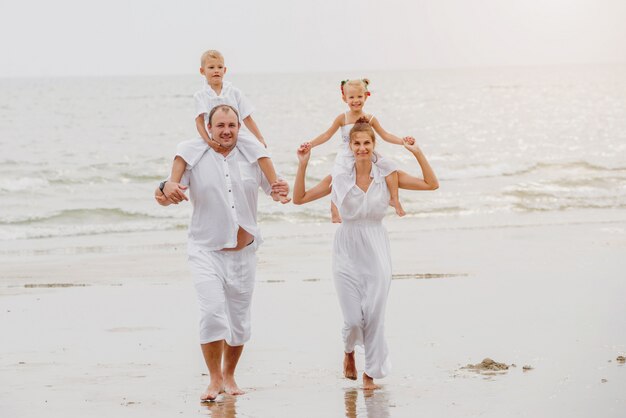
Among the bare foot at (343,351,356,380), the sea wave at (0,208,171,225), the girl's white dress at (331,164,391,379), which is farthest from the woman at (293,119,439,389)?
the sea wave at (0,208,171,225)

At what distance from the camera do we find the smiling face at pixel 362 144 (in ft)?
24.9

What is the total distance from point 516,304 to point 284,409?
400 cm

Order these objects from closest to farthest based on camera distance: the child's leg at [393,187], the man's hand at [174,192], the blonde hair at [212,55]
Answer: the man's hand at [174,192], the child's leg at [393,187], the blonde hair at [212,55]

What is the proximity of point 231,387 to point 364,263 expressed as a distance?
1.18 m

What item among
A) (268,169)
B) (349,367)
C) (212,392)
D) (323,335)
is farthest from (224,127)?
(323,335)

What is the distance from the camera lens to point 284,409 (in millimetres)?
6977

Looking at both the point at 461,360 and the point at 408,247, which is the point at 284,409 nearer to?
the point at 461,360

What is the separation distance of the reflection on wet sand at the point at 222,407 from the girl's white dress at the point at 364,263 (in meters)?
0.92

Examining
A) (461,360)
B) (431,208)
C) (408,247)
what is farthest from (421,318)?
(431,208)

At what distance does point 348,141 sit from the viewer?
311 inches

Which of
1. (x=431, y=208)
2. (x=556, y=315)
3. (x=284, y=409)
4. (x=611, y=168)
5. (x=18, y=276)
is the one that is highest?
(x=611, y=168)

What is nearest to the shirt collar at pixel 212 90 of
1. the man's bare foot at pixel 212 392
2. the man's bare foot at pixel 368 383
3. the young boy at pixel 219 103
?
the young boy at pixel 219 103

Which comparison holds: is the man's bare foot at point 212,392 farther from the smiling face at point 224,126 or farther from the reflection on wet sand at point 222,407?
the smiling face at point 224,126

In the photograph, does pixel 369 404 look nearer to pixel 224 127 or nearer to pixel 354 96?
pixel 224 127
